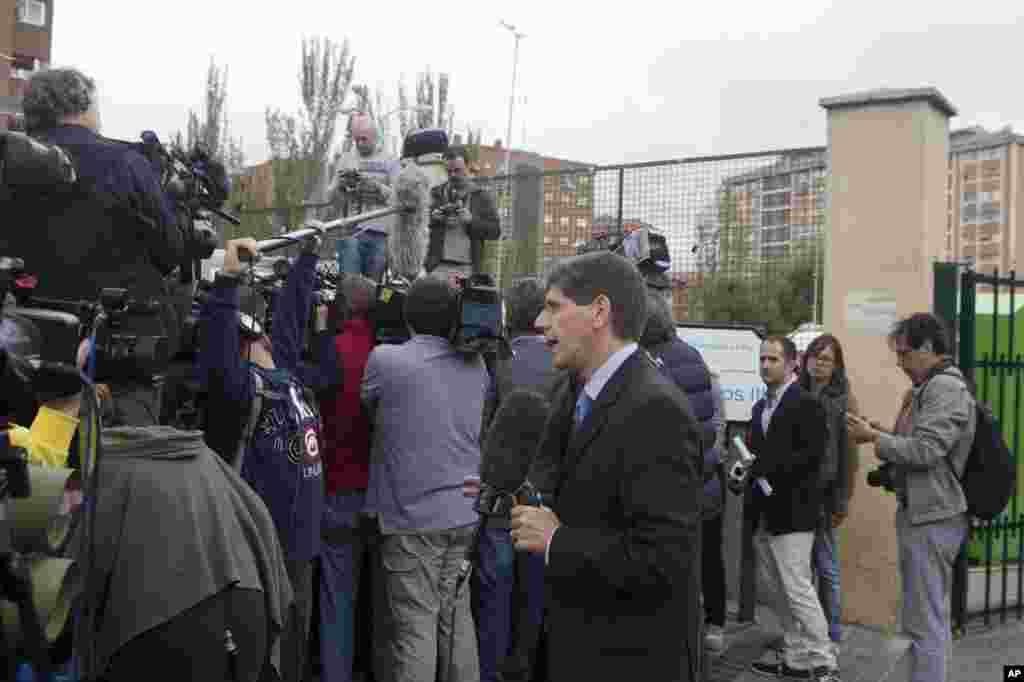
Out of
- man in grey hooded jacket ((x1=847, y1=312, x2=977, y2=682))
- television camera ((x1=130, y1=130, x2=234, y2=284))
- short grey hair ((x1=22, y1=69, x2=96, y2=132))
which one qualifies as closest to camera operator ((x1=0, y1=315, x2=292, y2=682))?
television camera ((x1=130, y1=130, x2=234, y2=284))

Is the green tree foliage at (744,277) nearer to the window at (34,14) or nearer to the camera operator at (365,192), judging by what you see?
the camera operator at (365,192)

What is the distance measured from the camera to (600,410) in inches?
123

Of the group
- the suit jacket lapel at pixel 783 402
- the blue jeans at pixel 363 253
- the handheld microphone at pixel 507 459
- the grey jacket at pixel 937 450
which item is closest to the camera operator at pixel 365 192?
the blue jeans at pixel 363 253

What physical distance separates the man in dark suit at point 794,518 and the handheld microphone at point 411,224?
287 cm

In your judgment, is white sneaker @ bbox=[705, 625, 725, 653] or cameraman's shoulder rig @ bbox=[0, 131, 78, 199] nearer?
cameraman's shoulder rig @ bbox=[0, 131, 78, 199]

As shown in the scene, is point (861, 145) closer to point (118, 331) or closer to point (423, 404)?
Result: point (423, 404)

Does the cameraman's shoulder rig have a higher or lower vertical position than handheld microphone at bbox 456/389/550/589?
higher

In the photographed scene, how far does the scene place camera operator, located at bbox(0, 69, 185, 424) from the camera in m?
4.01

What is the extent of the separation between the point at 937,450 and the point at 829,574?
1.72 meters

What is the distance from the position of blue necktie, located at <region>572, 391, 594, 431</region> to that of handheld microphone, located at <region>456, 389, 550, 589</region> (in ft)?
0.39

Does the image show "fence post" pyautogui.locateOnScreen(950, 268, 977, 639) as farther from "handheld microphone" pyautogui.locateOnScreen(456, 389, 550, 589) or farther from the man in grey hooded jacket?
"handheld microphone" pyautogui.locateOnScreen(456, 389, 550, 589)

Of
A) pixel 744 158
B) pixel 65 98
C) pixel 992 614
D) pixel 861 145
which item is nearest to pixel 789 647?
pixel 992 614

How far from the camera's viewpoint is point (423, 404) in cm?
535

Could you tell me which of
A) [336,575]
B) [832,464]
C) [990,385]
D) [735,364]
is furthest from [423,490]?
[990,385]
